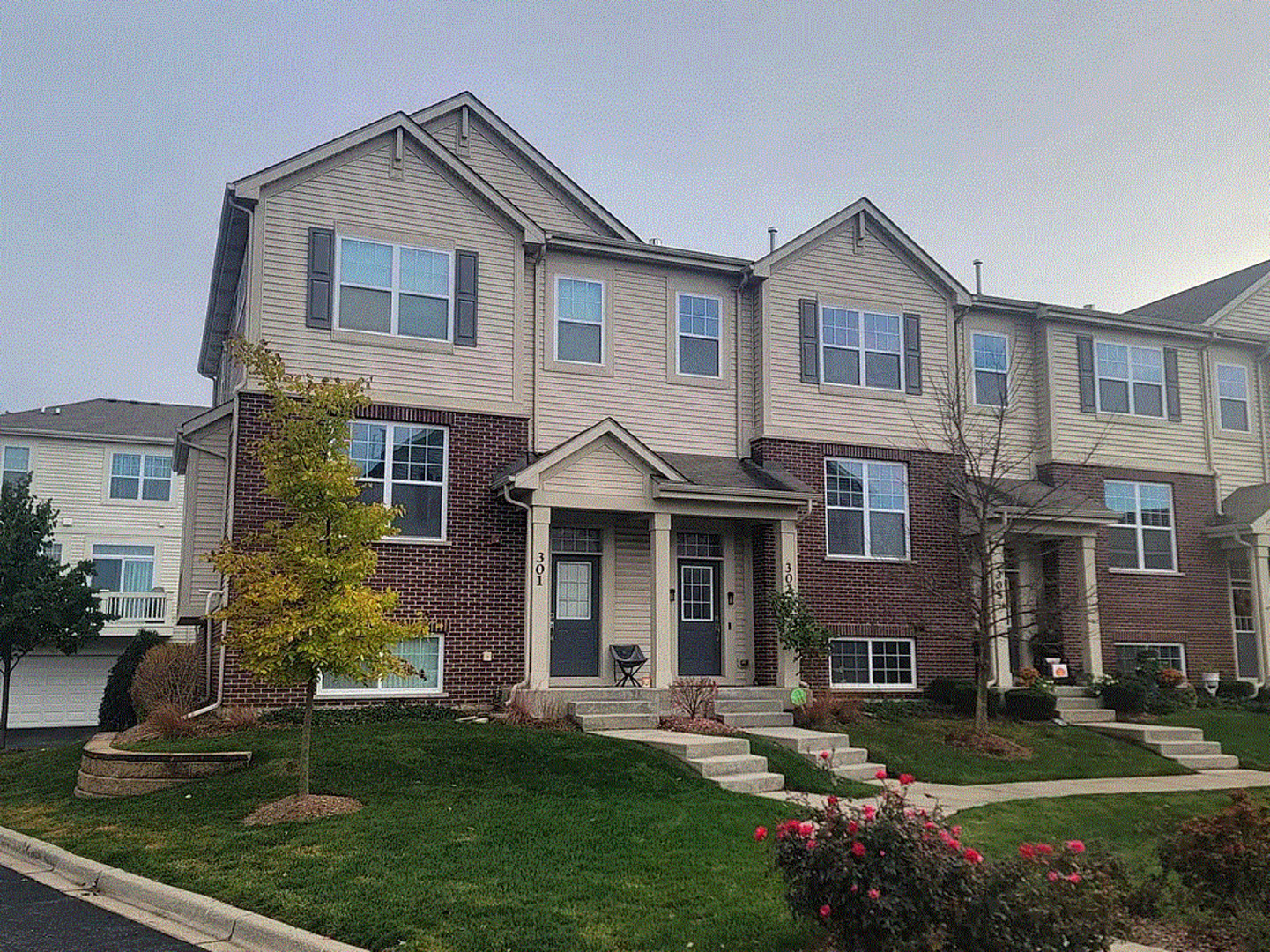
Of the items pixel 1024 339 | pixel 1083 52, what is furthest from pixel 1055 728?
pixel 1083 52

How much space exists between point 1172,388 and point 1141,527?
313 cm

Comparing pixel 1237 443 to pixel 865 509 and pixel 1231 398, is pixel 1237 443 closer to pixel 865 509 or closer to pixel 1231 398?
pixel 1231 398

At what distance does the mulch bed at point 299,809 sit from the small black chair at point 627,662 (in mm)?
6751

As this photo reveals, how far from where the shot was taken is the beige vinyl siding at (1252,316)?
22828mm

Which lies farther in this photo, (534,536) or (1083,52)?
(534,536)

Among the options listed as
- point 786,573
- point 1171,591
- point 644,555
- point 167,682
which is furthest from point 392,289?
point 1171,591

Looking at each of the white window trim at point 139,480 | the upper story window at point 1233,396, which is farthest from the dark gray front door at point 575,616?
the white window trim at point 139,480

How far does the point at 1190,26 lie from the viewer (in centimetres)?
1320

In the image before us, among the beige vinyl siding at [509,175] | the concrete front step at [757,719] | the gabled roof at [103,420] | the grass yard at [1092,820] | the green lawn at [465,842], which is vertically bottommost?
the grass yard at [1092,820]

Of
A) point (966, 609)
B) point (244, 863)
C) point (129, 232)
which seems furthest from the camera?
point (129, 232)

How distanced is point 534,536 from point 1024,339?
11063 millimetres

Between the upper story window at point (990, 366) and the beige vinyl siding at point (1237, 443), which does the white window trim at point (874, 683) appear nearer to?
the upper story window at point (990, 366)

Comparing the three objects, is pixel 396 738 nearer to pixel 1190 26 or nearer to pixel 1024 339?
pixel 1190 26

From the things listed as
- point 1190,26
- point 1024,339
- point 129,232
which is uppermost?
point 129,232
